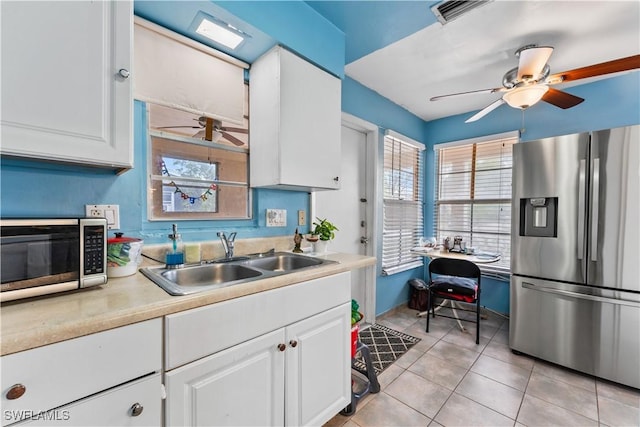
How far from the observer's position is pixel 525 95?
2.08 meters

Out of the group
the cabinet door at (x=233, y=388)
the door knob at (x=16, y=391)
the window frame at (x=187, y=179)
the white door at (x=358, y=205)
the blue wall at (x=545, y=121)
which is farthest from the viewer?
the white door at (x=358, y=205)

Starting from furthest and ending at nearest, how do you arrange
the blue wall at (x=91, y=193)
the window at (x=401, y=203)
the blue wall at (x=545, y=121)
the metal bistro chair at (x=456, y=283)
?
the window at (x=401, y=203), the metal bistro chair at (x=456, y=283), the blue wall at (x=545, y=121), the blue wall at (x=91, y=193)

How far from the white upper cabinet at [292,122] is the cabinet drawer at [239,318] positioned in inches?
26.2

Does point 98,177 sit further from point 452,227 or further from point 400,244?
point 452,227

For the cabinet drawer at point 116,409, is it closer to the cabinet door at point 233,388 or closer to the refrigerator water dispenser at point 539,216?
the cabinet door at point 233,388

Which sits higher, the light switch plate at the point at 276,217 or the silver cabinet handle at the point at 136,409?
the light switch plate at the point at 276,217

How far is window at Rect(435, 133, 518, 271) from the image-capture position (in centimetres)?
315

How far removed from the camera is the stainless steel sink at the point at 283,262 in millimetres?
1563

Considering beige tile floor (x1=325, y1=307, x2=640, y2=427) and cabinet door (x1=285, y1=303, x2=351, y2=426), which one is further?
beige tile floor (x1=325, y1=307, x2=640, y2=427)

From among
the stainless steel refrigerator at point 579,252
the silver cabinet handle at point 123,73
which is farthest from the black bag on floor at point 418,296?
the silver cabinet handle at point 123,73

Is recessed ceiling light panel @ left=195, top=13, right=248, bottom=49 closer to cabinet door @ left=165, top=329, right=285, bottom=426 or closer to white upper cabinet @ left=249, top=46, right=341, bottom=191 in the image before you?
white upper cabinet @ left=249, top=46, right=341, bottom=191

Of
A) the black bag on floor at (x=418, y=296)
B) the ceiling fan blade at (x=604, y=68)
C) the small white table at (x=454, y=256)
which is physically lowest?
the black bag on floor at (x=418, y=296)

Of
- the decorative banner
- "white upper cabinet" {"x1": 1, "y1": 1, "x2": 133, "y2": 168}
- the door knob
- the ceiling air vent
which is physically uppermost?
the ceiling air vent

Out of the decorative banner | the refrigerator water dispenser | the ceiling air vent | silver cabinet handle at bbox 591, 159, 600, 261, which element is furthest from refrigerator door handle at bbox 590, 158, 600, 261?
the decorative banner
